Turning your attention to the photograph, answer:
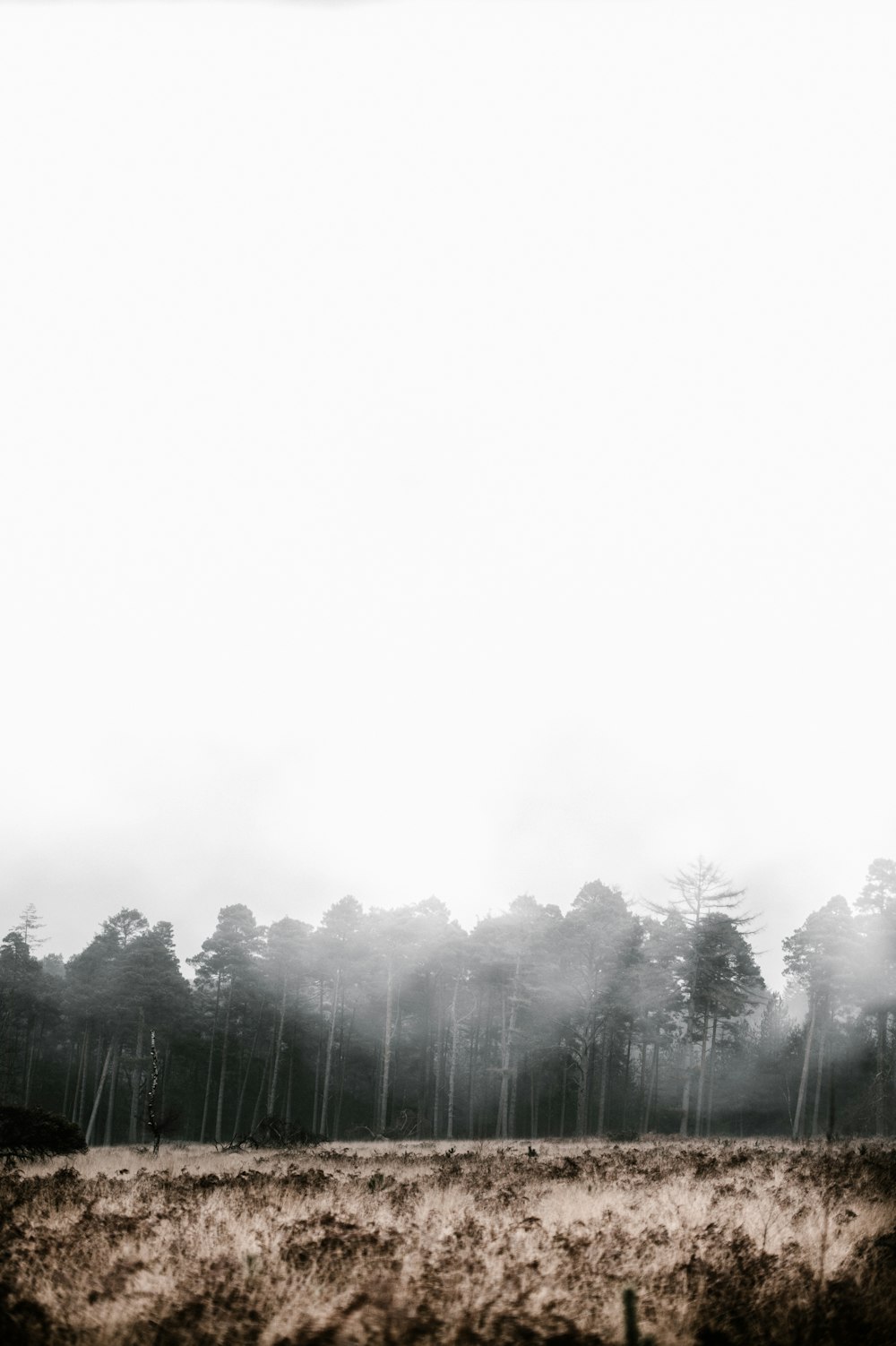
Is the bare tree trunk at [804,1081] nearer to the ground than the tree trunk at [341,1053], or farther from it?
farther from it

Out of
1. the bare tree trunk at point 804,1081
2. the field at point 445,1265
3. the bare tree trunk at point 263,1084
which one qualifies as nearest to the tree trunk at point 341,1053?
the bare tree trunk at point 263,1084

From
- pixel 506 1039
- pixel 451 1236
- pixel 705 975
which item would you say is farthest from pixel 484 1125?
pixel 451 1236

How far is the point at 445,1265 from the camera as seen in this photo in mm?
7199

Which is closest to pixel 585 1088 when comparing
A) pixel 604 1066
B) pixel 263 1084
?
pixel 604 1066

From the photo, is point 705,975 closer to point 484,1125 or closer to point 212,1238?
point 484,1125

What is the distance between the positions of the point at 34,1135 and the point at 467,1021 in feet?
126

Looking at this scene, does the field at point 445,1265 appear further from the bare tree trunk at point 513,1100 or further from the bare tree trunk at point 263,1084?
the bare tree trunk at point 263,1084

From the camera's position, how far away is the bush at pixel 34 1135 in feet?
65.2

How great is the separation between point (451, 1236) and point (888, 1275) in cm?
419

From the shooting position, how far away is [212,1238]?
322 inches

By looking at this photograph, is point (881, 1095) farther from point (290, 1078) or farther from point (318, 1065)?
point (290, 1078)

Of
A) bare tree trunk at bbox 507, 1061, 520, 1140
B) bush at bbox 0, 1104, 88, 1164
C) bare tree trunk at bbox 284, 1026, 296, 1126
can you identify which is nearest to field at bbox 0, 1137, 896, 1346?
bush at bbox 0, 1104, 88, 1164

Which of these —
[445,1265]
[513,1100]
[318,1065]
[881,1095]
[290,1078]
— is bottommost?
[290,1078]

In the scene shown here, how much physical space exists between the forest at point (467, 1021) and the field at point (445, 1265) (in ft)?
86.3
